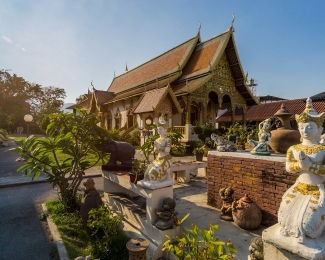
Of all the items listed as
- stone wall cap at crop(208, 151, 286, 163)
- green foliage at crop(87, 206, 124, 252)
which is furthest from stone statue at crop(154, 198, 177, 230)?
stone wall cap at crop(208, 151, 286, 163)

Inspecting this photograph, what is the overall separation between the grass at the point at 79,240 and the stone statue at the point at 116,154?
1.35 m

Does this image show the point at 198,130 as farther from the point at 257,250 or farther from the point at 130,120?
the point at 257,250

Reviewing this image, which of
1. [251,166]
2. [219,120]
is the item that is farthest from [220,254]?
[219,120]

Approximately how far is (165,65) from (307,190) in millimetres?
19060

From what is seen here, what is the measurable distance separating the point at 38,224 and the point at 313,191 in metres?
5.32

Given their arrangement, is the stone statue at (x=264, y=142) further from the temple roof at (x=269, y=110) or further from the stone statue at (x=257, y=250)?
the temple roof at (x=269, y=110)

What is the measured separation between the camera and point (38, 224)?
15.4 feet

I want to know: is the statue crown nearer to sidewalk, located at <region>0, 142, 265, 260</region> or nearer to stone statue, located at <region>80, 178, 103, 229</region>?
sidewalk, located at <region>0, 142, 265, 260</region>

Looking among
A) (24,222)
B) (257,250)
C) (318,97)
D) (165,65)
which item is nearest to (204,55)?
(165,65)

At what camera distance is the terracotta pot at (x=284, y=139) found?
13.9 ft

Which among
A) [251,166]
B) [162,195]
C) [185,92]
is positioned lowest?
[162,195]

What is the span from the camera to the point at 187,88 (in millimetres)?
15281

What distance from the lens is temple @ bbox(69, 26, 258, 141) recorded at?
1520cm

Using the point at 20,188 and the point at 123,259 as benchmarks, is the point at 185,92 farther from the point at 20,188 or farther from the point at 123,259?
the point at 123,259
